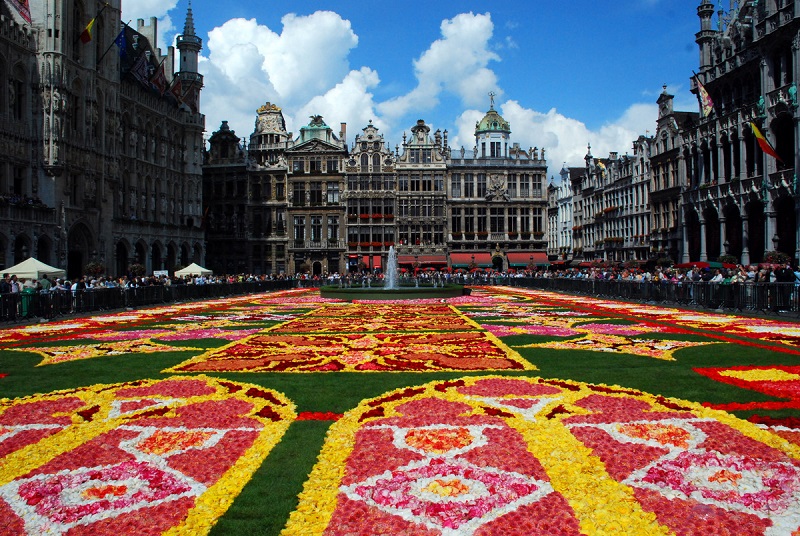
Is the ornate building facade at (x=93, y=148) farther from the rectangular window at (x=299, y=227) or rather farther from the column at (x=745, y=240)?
the column at (x=745, y=240)

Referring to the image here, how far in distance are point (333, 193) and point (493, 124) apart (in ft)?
62.3

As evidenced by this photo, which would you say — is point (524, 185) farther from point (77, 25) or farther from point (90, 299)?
point (90, 299)

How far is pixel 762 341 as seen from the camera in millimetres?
12117

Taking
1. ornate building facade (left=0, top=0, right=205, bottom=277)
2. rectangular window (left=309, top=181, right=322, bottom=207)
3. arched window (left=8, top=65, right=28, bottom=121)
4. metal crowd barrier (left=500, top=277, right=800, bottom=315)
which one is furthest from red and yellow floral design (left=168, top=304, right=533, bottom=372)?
rectangular window (left=309, top=181, right=322, bottom=207)

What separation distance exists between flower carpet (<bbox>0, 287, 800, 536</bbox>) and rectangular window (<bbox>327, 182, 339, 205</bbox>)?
174 feet

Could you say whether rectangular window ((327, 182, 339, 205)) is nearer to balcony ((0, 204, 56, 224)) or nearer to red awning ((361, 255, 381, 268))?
red awning ((361, 255, 381, 268))

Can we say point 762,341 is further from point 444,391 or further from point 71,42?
point 71,42

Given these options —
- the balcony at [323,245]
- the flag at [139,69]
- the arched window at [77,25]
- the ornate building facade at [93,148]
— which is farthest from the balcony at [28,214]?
the balcony at [323,245]

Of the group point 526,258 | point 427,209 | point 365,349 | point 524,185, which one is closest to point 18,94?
point 365,349

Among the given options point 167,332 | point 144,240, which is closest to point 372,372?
point 167,332

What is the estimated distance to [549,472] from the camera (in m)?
4.75

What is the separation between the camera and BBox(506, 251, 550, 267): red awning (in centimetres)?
6378

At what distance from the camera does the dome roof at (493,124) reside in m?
65.8

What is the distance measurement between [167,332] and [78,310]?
806 cm
